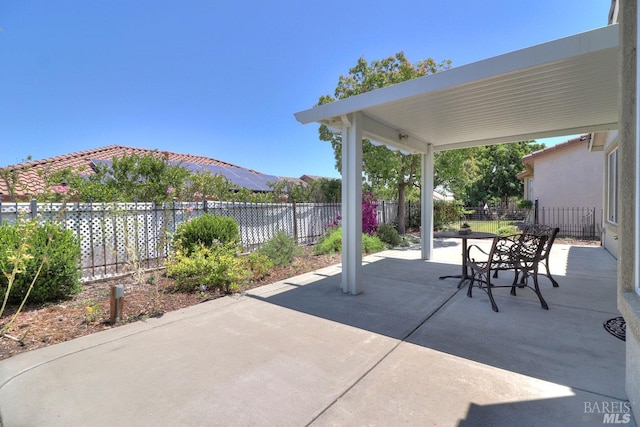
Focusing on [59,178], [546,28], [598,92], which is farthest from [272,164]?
[598,92]

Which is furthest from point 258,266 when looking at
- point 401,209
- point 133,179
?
point 401,209

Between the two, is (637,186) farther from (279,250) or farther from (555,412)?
(279,250)

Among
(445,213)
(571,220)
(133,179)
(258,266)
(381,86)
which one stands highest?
(381,86)

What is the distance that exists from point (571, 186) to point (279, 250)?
13.8 metres

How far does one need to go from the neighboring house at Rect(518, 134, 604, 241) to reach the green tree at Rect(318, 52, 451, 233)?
657cm

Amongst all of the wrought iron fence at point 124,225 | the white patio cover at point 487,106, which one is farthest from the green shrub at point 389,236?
the wrought iron fence at point 124,225

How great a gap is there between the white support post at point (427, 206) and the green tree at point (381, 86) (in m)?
3.36

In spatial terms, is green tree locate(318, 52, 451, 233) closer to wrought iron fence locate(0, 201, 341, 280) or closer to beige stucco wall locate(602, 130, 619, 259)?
wrought iron fence locate(0, 201, 341, 280)

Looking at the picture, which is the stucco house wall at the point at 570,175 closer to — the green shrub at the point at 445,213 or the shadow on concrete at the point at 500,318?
the green shrub at the point at 445,213

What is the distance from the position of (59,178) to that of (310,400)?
6.92 meters

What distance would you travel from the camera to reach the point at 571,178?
13.5 m

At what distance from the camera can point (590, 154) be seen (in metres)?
12.7

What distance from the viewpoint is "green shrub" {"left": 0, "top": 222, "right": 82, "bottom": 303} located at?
155 inches

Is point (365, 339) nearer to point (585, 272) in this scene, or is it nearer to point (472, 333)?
point (472, 333)
